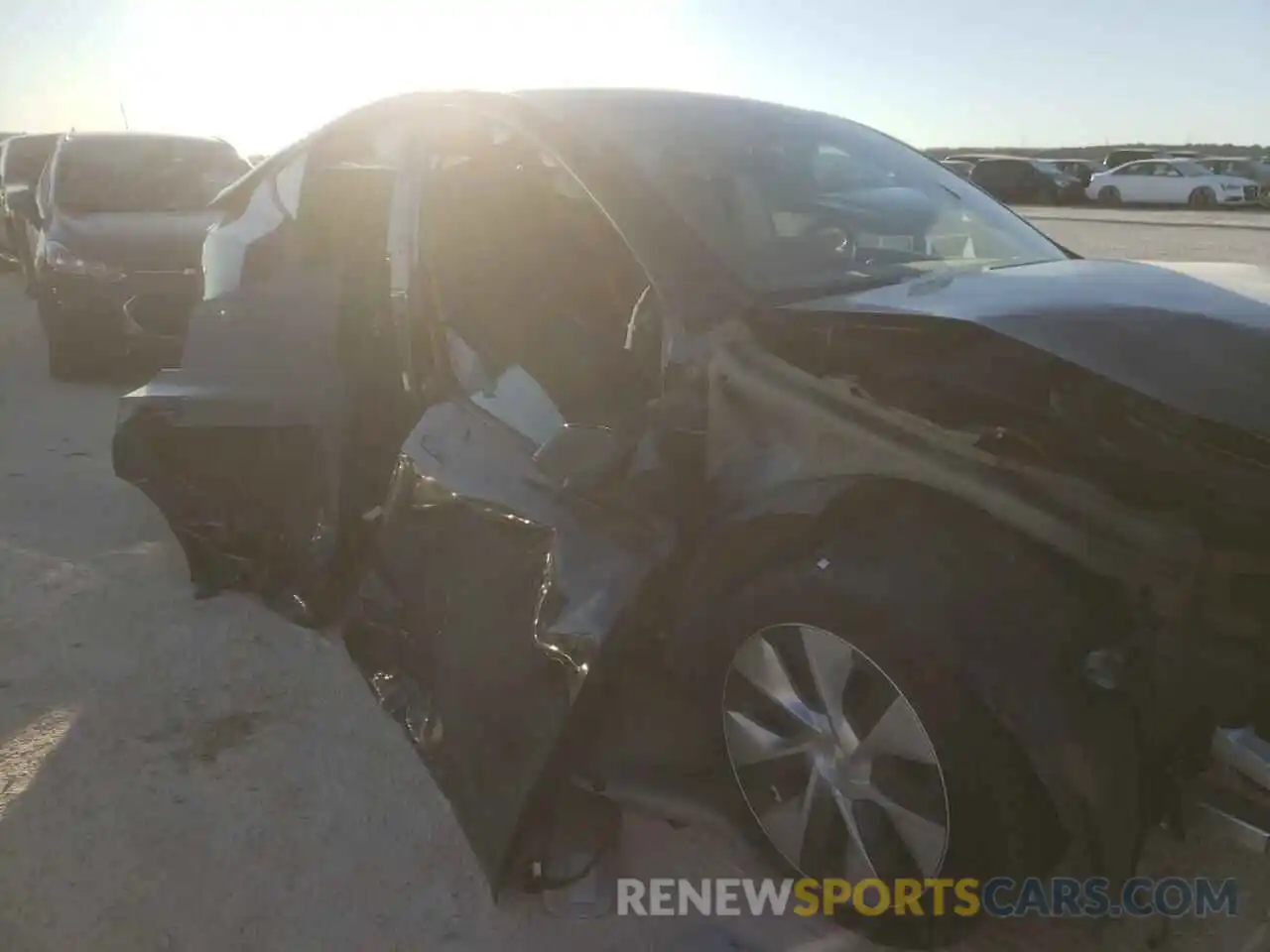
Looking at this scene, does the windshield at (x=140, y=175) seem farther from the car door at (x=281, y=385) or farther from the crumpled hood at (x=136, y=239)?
the car door at (x=281, y=385)

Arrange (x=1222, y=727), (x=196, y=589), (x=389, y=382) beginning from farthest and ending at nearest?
(x=196, y=589) < (x=389, y=382) < (x=1222, y=727)

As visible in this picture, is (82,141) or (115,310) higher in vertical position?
(82,141)

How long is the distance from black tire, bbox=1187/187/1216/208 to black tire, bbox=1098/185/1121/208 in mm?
1943

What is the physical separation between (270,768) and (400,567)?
65cm

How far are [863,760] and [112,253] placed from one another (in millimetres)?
6912

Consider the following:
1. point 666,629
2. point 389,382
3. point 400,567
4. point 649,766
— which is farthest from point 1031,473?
point 389,382

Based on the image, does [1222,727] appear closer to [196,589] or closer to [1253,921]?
[1253,921]

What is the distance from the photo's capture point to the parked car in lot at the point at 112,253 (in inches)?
286

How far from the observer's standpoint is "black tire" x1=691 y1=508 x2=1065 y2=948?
1885 mm

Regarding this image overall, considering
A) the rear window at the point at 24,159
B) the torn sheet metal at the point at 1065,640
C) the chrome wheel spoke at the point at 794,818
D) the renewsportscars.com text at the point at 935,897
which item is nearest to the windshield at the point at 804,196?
the torn sheet metal at the point at 1065,640

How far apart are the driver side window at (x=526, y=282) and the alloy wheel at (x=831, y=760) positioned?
721mm

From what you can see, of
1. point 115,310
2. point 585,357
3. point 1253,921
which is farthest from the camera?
point 115,310

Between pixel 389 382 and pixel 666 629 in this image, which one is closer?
pixel 666 629

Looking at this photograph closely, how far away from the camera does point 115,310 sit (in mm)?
7293
